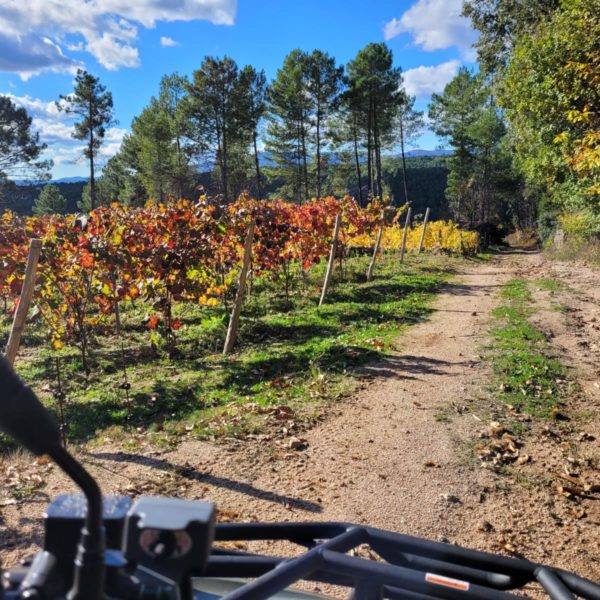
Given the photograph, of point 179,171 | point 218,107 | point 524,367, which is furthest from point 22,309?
point 179,171

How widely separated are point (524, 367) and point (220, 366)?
162 inches

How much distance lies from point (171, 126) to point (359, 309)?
114ft

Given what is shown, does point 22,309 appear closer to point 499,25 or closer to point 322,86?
point 499,25

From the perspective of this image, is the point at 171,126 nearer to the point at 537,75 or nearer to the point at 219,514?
the point at 537,75

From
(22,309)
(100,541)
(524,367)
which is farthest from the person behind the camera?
(524,367)

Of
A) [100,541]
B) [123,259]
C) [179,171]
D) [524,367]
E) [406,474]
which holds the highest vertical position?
[179,171]

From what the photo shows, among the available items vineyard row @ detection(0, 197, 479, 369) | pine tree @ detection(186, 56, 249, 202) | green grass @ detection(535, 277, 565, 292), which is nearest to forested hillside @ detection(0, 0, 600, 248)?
pine tree @ detection(186, 56, 249, 202)

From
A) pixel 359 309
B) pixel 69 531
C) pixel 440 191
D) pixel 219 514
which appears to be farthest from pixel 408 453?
Answer: pixel 440 191

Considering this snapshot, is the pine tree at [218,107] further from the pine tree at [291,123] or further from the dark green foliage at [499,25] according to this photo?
the dark green foliage at [499,25]

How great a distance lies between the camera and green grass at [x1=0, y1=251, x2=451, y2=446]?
577cm

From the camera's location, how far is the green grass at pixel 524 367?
5927 mm

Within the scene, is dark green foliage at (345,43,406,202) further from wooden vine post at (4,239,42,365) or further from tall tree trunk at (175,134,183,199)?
wooden vine post at (4,239,42,365)

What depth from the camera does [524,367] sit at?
22.9ft

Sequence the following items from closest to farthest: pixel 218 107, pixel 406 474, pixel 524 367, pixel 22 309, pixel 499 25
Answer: pixel 406 474 < pixel 22 309 < pixel 524 367 < pixel 499 25 < pixel 218 107
